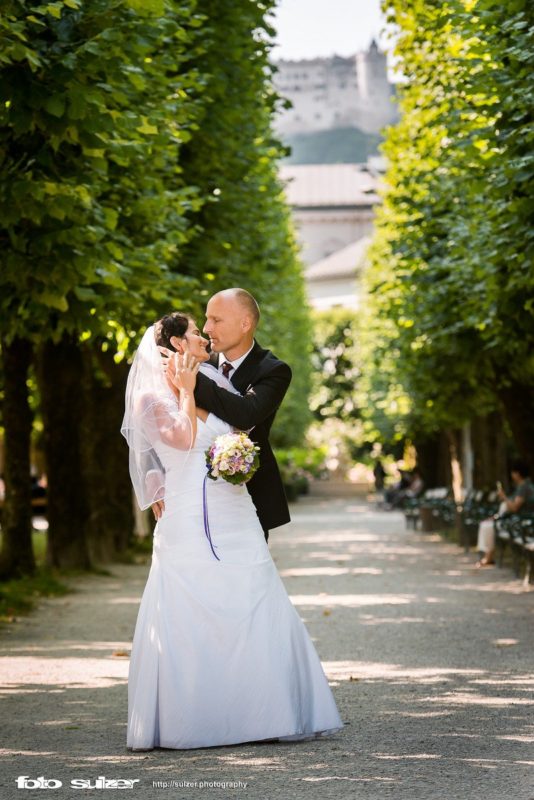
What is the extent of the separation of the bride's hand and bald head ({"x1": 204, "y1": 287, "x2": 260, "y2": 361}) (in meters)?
0.20

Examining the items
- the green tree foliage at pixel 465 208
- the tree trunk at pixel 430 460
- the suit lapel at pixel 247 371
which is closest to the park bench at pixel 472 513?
the green tree foliage at pixel 465 208

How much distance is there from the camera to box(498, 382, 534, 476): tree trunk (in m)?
24.6

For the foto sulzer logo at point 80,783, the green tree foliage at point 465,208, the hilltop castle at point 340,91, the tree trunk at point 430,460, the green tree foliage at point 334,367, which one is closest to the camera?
the foto sulzer logo at point 80,783

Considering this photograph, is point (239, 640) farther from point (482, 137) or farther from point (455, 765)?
point (482, 137)

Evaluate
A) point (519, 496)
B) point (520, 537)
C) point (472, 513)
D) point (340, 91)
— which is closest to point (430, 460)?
point (472, 513)

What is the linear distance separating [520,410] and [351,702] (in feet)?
53.3

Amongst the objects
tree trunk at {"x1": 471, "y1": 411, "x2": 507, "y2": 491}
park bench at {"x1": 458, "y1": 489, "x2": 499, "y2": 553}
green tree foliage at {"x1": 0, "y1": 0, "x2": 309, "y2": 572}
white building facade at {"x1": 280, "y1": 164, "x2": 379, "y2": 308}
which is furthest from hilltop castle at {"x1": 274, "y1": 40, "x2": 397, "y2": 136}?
green tree foliage at {"x1": 0, "y1": 0, "x2": 309, "y2": 572}

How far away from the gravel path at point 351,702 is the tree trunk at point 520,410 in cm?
467

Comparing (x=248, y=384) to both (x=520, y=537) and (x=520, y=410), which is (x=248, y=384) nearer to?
(x=520, y=537)

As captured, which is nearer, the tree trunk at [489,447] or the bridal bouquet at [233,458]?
the bridal bouquet at [233,458]

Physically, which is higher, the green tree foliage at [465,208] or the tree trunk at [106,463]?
the green tree foliage at [465,208]

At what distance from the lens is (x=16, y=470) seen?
20.7 metres

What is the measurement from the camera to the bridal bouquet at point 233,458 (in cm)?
767

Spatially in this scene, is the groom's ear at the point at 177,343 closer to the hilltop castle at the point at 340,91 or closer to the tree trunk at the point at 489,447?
the tree trunk at the point at 489,447
